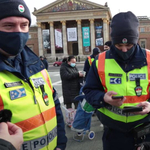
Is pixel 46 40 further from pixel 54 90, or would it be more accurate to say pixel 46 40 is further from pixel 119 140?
pixel 119 140

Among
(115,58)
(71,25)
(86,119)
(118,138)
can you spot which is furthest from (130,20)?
(71,25)

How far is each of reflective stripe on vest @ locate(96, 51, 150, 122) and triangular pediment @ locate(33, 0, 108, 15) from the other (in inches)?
1787

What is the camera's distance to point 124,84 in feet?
6.37

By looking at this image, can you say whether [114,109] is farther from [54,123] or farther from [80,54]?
[80,54]

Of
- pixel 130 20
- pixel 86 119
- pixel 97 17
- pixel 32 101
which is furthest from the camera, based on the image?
pixel 97 17

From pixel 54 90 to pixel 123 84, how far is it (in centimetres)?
72

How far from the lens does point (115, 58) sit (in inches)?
81.9

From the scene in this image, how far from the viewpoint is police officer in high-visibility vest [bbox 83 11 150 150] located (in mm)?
1929

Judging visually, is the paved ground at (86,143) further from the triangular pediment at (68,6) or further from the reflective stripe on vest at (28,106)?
the triangular pediment at (68,6)

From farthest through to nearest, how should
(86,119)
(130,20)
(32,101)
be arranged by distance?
(86,119), (130,20), (32,101)

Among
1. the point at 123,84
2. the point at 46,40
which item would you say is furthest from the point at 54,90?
the point at 46,40

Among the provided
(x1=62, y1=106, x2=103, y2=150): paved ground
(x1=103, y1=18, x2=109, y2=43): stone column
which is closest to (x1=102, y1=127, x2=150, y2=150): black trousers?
(x1=62, y1=106, x2=103, y2=150): paved ground

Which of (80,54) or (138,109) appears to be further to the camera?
(80,54)

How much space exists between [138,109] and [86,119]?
238 centimetres
